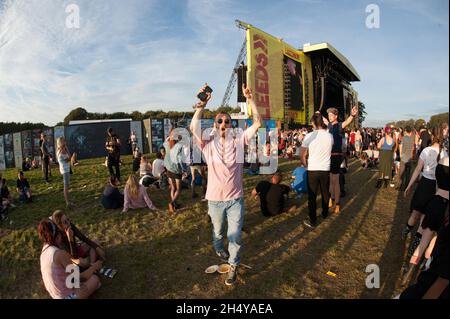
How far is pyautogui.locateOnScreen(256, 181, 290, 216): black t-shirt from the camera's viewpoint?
541 cm

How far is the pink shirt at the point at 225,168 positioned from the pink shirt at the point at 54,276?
6.45 feet

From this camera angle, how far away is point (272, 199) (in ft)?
17.8

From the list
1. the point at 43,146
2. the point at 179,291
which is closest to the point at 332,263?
the point at 179,291

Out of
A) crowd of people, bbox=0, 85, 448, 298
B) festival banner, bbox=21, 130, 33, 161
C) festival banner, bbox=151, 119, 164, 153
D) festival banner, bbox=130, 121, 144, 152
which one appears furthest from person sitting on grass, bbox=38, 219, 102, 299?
festival banner, bbox=21, 130, 33, 161

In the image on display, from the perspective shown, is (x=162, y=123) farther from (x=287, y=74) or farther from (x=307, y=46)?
(x=307, y=46)

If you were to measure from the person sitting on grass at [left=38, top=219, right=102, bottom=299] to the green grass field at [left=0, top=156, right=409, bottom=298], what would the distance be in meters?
0.24

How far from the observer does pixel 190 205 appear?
6.43 meters

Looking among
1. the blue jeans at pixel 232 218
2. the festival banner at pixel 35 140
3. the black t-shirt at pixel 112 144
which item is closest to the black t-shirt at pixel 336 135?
the blue jeans at pixel 232 218

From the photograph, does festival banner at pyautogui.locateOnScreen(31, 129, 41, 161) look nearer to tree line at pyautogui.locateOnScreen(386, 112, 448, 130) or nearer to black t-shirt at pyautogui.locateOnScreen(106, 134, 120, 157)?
black t-shirt at pyautogui.locateOnScreen(106, 134, 120, 157)

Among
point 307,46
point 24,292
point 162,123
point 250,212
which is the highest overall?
point 307,46

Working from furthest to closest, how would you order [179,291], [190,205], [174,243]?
[190,205] → [174,243] → [179,291]

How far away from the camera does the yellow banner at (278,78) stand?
41.1ft

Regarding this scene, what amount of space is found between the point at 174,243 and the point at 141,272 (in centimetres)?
90

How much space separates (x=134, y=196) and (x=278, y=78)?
1097 centimetres
